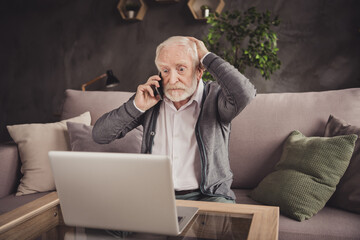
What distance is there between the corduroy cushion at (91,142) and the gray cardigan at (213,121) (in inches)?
9.7

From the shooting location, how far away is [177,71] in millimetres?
1505

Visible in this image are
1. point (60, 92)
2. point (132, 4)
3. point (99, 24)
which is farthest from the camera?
point (60, 92)

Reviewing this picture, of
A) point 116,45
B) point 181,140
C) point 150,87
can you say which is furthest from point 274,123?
point 116,45

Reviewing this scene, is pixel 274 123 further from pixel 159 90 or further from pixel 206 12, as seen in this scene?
pixel 206 12

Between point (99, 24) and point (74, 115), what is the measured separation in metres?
1.97

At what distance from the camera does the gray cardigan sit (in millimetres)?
1411

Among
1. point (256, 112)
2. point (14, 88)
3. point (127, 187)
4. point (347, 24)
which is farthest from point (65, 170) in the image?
point (14, 88)

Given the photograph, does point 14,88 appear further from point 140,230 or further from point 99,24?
point 140,230

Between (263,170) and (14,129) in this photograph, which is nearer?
(263,170)

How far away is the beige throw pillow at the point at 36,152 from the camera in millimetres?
1851

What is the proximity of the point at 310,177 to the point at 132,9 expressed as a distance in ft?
8.83

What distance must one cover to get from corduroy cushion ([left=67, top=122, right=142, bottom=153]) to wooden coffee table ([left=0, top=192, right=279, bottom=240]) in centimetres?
72

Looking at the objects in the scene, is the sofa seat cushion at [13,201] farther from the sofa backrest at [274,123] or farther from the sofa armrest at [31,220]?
the sofa backrest at [274,123]

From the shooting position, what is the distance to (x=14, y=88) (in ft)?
14.1
